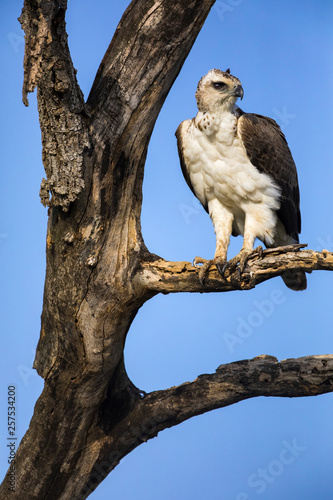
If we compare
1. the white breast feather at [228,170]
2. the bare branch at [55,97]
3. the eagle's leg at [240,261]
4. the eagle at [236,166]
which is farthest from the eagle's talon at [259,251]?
the bare branch at [55,97]

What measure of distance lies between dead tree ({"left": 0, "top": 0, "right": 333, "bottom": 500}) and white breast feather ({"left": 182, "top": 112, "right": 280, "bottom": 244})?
0.66 meters

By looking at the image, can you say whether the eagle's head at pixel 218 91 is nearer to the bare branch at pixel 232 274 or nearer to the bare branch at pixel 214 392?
the bare branch at pixel 232 274

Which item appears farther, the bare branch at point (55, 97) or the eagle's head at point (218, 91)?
the eagle's head at point (218, 91)

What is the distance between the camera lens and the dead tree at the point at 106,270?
361cm

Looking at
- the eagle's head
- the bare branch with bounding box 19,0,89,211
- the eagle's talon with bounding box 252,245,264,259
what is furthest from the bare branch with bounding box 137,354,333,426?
the eagle's head

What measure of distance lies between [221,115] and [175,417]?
7.30 feet

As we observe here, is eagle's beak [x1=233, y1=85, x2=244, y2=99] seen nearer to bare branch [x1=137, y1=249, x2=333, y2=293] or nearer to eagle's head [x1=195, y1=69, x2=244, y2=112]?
eagle's head [x1=195, y1=69, x2=244, y2=112]

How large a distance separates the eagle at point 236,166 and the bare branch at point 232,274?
45 centimetres

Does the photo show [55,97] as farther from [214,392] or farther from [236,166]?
[214,392]

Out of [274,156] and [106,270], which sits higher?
[274,156]

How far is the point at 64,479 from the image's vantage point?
4410mm

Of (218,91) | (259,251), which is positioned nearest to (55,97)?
(218,91)

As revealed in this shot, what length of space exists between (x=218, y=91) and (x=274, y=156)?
0.64 m

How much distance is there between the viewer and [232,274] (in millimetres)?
3746
